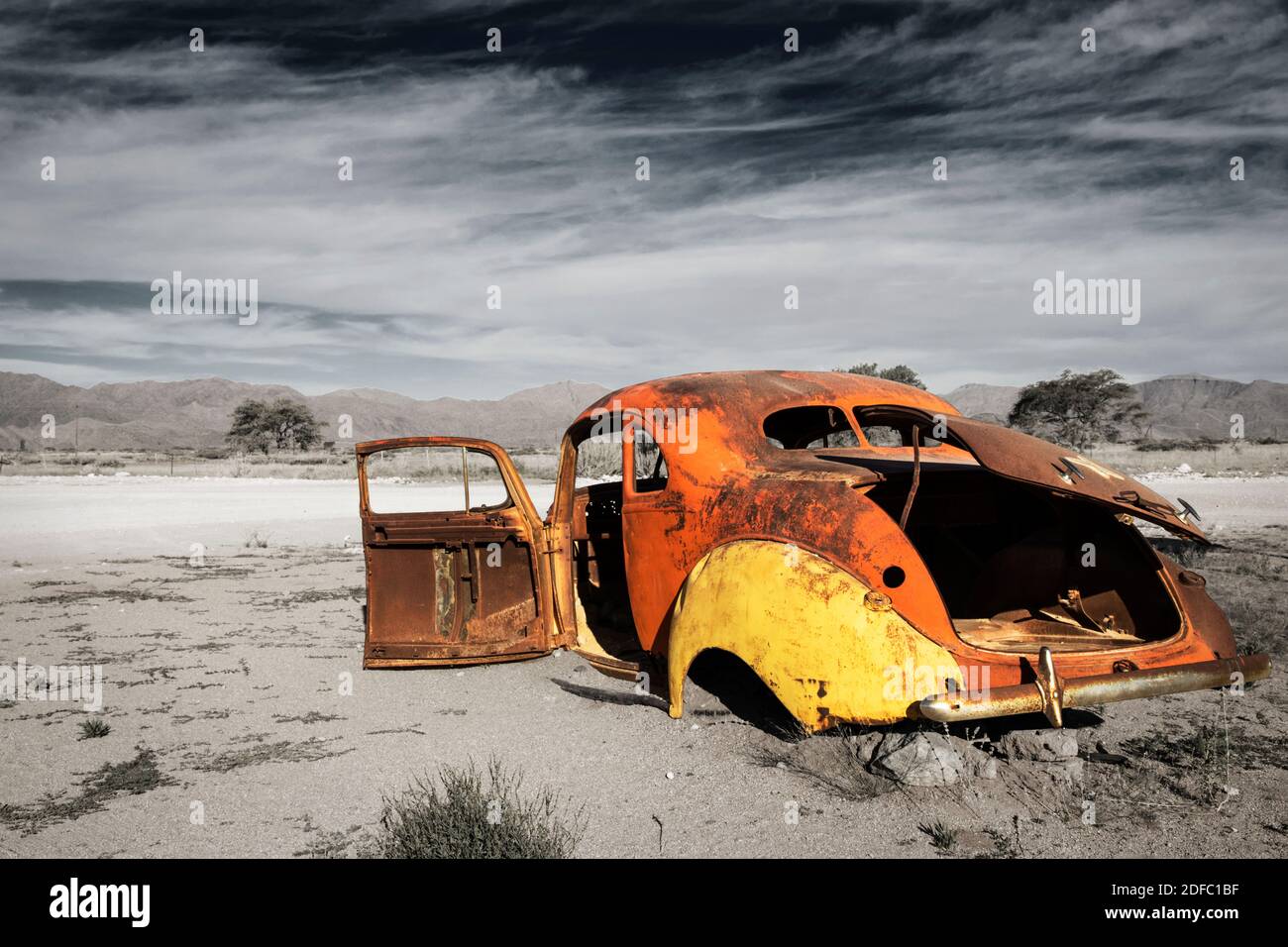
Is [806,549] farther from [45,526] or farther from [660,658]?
[45,526]

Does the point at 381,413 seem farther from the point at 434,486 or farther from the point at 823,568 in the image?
the point at 823,568

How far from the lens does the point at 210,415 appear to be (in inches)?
6821

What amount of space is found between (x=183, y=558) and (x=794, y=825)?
11.6 metres

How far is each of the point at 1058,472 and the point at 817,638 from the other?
1315 millimetres

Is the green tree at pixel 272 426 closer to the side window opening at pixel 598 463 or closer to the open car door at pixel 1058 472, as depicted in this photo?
the side window opening at pixel 598 463

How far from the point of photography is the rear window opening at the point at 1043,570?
455 centimetres

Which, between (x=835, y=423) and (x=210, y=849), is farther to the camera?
(x=835, y=423)

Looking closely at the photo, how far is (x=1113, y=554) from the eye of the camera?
4754 mm

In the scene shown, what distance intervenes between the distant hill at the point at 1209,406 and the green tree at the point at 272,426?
2857 inches

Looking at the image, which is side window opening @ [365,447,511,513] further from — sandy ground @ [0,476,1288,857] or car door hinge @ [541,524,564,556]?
car door hinge @ [541,524,564,556]

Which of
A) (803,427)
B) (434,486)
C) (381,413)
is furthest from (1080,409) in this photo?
Result: (381,413)
